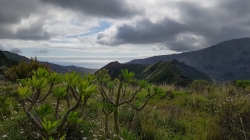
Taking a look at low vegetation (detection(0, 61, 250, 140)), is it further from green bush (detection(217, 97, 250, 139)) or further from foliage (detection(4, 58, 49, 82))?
foliage (detection(4, 58, 49, 82))

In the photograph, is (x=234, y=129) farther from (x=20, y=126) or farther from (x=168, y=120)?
(x=20, y=126)

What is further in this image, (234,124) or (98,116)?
(98,116)

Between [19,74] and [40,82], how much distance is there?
12.7m

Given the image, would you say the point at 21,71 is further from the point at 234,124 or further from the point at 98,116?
the point at 234,124

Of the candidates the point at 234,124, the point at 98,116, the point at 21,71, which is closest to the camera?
the point at 234,124

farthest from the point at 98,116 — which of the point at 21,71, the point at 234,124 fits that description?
the point at 21,71

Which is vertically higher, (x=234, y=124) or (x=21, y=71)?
(x=21, y=71)

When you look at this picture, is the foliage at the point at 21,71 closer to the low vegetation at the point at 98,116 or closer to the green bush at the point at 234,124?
the low vegetation at the point at 98,116

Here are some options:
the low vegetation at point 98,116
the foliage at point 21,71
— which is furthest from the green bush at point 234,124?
the foliage at point 21,71

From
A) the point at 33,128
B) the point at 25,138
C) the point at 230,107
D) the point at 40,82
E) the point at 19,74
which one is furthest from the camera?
the point at 19,74

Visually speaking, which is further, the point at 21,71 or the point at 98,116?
the point at 21,71

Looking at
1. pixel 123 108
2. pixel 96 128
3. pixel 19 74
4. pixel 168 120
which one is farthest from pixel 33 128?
pixel 19 74

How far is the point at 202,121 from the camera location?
21.7 ft

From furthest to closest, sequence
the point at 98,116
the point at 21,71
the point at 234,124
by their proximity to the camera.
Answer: the point at 21,71, the point at 98,116, the point at 234,124
